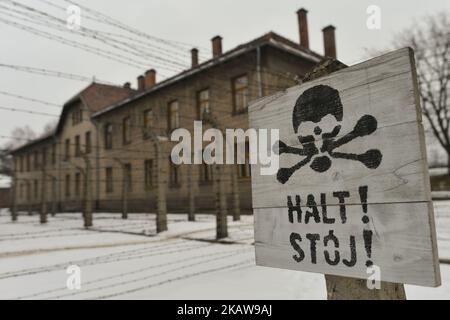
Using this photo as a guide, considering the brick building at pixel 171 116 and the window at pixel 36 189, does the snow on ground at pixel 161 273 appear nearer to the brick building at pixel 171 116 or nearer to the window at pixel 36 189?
the brick building at pixel 171 116

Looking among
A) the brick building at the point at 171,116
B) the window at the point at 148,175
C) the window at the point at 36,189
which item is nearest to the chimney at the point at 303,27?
the brick building at the point at 171,116

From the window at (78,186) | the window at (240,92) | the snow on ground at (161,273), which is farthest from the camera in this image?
the window at (78,186)

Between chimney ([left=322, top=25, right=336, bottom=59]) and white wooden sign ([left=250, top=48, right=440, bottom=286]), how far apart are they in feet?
53.4

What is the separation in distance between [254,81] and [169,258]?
395 inches

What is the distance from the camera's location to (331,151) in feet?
3.33

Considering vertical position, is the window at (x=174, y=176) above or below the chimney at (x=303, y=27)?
below

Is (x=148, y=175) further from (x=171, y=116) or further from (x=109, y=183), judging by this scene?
(x=109, y=183)

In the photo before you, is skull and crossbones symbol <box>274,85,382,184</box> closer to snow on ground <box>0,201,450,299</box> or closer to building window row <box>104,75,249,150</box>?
snow on ground <box>0,201,450,299</box>

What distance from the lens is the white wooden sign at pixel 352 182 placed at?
0.87 meters

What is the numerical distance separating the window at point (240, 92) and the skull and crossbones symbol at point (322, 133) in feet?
42.2

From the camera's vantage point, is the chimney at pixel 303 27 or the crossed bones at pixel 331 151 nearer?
the crossed bones at pixel 331 151

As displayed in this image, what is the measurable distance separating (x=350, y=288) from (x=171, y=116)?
670 inches

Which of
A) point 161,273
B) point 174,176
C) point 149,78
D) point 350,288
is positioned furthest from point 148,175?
point 350,288
